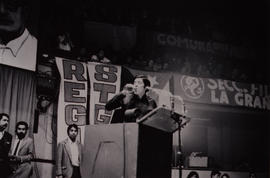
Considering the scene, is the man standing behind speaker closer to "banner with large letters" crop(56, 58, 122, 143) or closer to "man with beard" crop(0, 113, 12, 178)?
"banner with large letters" crop(56, 58, 122, 143)

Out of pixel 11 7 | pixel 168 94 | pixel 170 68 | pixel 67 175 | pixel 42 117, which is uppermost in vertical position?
pixel 11 7

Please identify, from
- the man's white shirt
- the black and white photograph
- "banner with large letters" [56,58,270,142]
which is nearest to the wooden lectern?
the black and white photograph

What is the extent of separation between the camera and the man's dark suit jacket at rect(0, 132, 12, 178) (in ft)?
10.2

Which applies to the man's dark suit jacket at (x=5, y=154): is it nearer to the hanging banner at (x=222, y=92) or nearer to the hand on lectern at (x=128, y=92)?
the hand on lectern at (x=128, y=92)

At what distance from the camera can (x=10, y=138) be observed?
3176mm

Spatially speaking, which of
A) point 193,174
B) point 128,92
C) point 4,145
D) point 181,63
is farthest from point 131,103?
point 4,145

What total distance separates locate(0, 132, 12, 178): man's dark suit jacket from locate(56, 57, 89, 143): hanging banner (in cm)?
41

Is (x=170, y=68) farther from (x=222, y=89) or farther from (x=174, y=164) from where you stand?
(x=174, y=164)

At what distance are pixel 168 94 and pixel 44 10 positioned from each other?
1.39m

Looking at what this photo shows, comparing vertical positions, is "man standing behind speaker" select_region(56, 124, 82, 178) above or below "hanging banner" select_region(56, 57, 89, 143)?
below

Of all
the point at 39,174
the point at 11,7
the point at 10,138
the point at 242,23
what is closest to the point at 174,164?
the point at 39,174

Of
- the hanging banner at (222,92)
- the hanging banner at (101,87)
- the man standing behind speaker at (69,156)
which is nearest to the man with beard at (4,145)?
the man standing behind speaker at (69,156)

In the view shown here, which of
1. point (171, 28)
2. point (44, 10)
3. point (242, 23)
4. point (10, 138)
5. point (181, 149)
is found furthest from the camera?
point (242, 23)

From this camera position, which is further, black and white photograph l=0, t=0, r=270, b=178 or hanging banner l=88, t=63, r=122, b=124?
hanging banner l=88, t=63, r=122, b=124
